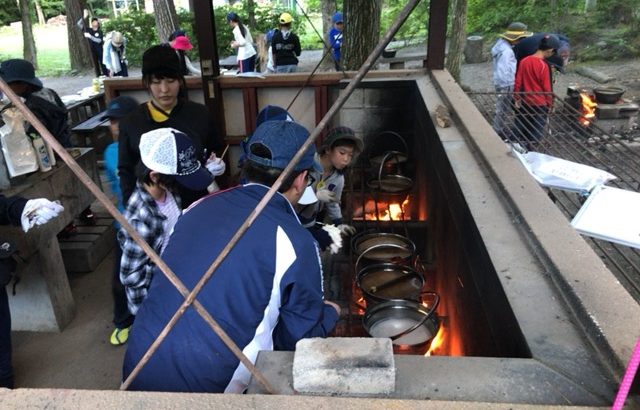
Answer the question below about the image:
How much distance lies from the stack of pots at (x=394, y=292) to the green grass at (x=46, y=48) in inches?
828

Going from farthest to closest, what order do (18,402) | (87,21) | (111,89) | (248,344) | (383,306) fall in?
(87,21), (111,89), (383,306), (248,344), (18,402)

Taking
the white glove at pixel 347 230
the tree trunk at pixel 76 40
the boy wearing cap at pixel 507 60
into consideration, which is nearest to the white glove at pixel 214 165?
the white glove at pixel 347 230

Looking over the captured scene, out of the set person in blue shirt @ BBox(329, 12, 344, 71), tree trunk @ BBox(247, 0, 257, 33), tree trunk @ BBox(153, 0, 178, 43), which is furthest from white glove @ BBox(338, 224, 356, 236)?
tree trunk @ BBox(247, 0, 257, 33)

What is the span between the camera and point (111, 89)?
22.3 feet

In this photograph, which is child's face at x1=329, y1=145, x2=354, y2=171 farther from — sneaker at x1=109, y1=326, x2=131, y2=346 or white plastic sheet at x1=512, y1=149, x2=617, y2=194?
sneaker at x1=109, y1=326, x2=131, y2=346

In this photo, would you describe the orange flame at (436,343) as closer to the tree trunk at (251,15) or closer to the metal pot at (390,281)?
the metal pot at (390,281)

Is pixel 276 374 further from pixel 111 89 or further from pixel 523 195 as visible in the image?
pixel 111 89

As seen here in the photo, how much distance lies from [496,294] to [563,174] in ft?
5.17

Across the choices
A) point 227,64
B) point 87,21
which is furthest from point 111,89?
point 87,21

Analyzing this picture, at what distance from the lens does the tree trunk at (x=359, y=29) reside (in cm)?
747

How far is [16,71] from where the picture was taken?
461cm

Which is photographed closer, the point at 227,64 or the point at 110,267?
the point at 110,267

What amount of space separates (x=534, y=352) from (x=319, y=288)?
85 cm

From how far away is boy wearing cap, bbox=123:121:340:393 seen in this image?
1846 mm
